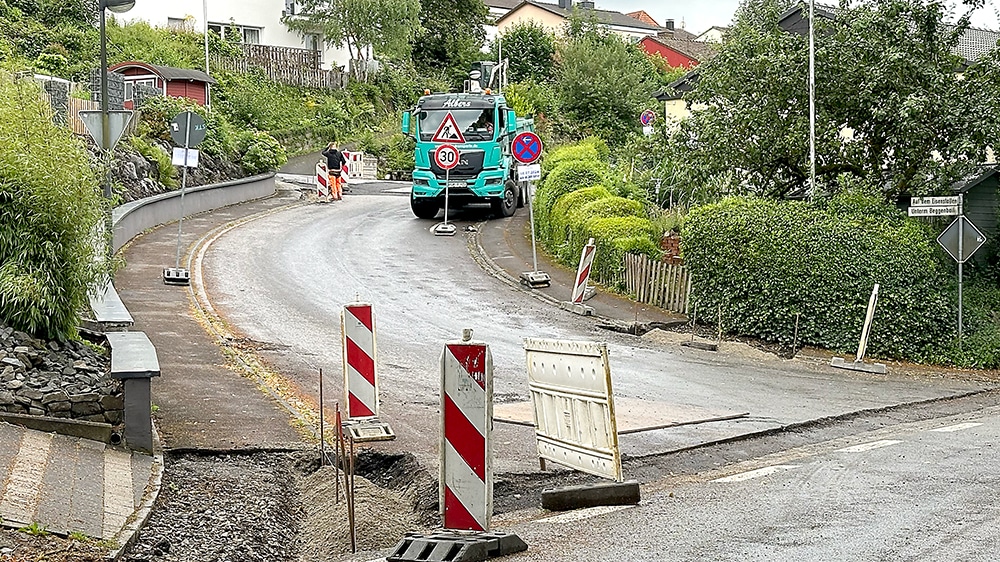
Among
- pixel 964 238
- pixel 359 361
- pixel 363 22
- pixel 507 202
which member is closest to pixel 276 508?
pixel 359 361

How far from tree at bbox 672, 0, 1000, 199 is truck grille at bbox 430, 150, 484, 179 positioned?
8836 millimetres

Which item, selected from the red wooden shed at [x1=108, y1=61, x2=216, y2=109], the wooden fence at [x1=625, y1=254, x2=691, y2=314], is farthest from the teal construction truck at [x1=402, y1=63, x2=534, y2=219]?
the red wooden shed at [x1=108, y1=61, x2=216, y2=109]

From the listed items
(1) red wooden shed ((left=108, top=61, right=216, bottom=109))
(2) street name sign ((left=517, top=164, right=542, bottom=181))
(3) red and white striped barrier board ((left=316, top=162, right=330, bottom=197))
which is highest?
(1) red wooden shed ((left=108, top=61, right=216, bottom=109))

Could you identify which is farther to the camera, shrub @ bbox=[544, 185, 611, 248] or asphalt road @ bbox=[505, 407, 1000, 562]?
shrub @ bbox=[544, 185, 611, 248]

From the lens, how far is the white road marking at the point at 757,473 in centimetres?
927

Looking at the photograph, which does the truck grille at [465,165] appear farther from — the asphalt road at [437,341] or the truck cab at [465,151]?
the asphalt road at [437,341]

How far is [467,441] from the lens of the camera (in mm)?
7055

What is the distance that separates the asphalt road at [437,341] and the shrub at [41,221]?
293 centimetres

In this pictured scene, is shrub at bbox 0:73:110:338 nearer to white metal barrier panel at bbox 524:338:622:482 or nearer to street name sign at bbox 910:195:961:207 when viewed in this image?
white metal barrier panel at bbox 524:338:622:482

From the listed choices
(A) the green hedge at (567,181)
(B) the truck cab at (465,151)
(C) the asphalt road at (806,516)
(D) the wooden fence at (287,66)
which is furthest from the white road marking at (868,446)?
(D) the wooden fence at (287,66)

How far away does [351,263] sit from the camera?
2462 centimetres

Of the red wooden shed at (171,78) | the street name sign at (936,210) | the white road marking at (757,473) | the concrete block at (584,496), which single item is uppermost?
the red wooden shed at (171,78)

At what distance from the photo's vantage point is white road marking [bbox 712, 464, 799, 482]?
9266mm

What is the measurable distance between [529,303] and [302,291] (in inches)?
160
